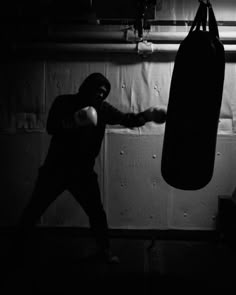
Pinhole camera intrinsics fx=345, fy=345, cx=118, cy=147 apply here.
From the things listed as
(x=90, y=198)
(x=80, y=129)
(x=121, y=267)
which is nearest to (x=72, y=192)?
(x=90, y=198)

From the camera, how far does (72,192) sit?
270 centimetres

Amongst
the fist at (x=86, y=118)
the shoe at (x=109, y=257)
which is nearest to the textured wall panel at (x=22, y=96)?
the fist at (x=86, y=118)

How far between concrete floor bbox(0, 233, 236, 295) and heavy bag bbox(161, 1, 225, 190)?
82cm

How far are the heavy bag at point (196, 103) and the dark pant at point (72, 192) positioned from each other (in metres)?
0.84

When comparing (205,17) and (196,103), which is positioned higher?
(205,17)

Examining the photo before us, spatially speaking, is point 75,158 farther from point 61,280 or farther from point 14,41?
point 14,41

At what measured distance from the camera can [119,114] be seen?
288 cm

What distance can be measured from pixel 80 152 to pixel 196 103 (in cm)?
124

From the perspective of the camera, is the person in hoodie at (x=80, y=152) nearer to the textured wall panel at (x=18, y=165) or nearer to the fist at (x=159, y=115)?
the fist at (x=159, y=115)

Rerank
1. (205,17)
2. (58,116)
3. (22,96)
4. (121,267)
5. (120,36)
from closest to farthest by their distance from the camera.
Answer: (205,17) → (121,267) → (58,116) → (120,36) → (22,96)

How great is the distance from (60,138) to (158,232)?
1.41m

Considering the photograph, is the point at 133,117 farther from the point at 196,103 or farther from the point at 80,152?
the point at 196,103

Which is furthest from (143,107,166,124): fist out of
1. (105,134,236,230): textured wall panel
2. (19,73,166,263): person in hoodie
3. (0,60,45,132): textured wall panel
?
(0,60,45,132): textured wall panel

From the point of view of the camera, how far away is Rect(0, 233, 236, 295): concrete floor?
7.57 feet
